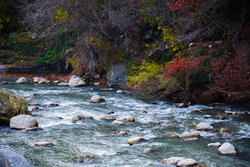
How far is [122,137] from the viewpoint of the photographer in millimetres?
5633

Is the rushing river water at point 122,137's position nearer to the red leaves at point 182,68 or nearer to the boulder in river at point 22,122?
the boulder in river at point 22,122

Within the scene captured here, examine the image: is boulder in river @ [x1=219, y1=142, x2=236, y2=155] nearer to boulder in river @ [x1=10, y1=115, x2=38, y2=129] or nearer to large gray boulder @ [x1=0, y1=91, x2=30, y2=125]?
boulder in river @ [x1=10, y1=115, x2=38, y2=129]

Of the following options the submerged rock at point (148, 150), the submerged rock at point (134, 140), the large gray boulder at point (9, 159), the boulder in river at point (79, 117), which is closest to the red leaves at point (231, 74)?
the submerged rock at point (134, 140)

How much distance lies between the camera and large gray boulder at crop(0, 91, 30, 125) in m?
6.36

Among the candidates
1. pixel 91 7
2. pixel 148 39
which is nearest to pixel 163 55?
pixel 148 39

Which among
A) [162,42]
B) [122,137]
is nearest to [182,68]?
[162,42]

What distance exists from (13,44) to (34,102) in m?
12.8

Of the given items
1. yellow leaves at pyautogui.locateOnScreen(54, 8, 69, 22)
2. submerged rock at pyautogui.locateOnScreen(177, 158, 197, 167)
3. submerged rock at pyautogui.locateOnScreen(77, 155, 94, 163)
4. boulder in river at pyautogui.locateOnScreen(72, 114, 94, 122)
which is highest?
yellow leaves at pyautogui.locateOnScreen(54, 8, 69, 22)

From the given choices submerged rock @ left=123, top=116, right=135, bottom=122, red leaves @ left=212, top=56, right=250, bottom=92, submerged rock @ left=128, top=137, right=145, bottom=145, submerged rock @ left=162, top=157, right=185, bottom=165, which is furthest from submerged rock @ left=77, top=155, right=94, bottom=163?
red leaves @ left=212, top=56, right=250, bottom=92

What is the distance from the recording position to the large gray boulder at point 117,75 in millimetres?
13023

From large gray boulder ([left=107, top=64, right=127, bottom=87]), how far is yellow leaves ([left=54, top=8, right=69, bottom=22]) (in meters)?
3.11

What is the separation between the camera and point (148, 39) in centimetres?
1312

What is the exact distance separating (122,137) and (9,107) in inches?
109

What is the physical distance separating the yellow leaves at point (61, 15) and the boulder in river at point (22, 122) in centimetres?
719
